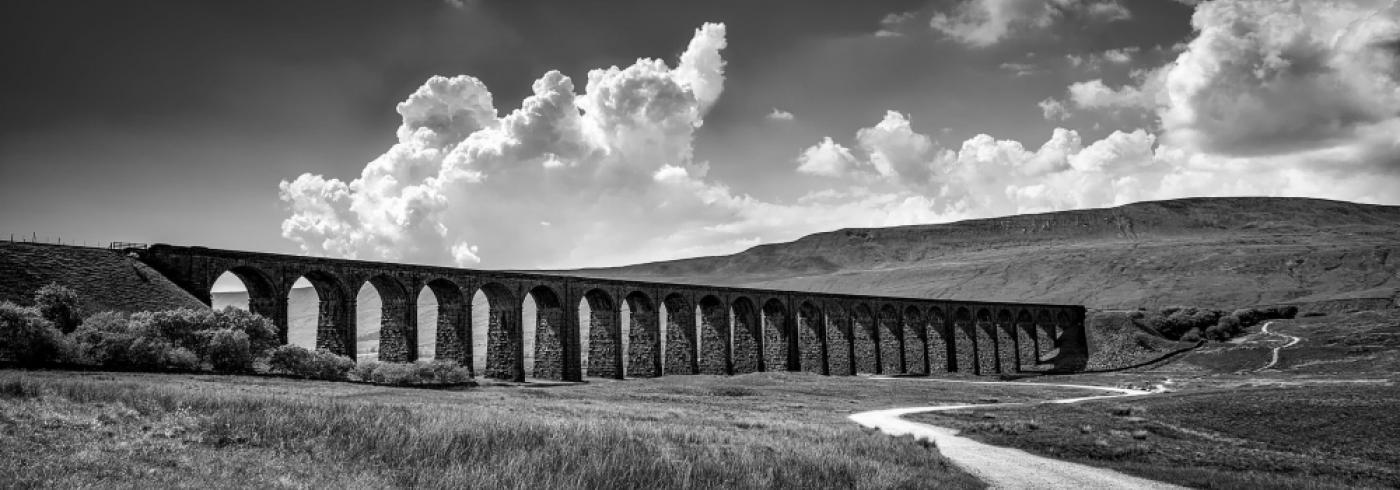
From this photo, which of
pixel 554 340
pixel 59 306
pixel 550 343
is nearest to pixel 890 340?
pixel 554 340

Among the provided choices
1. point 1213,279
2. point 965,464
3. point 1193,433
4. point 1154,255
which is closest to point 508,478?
point 965,464

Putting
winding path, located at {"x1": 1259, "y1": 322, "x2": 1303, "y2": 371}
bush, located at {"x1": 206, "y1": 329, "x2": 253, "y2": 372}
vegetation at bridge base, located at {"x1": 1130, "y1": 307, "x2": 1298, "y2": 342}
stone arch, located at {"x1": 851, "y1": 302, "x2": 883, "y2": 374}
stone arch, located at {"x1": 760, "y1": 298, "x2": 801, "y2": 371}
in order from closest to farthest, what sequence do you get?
bush, located at {"x1": 206, "y1": 329, "x2": 253, "y2": 372} < winding path, located at {"x1": 1259, "y1": 322, "x2": 1303, "y2": 371} < stone arch, located at {"x1": 760, "y1": 298, "x2": 801, "y2": 371} < stone arch, located at {"x1": 851, "y1": 302, "x2": 883, "y2": 374} < vegetation at bridge base, located at {"x1": 1130, "y1": 307, "x2": 1298, "y2": 342}

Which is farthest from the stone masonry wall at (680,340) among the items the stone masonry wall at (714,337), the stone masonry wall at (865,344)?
the stone masonry wall at (865,344)

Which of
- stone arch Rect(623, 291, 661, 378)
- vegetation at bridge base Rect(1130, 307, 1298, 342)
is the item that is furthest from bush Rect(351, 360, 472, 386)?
vegetation at bridge base Rect(1130, 307, 1298, 342)

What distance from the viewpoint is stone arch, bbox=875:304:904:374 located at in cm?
9038

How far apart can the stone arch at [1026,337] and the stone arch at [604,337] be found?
6781 centimetres

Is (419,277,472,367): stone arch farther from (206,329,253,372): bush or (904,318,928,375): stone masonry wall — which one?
(904,318,928,375): stone masonry wall

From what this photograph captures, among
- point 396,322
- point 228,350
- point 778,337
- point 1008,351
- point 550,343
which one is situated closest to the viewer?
point 228,350

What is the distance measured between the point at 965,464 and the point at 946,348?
8203 cm

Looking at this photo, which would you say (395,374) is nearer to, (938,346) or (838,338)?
(838,338)

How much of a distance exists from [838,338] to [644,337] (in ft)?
90.1

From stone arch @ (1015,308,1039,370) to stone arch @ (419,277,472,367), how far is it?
81709mm

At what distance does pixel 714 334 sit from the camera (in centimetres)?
7331

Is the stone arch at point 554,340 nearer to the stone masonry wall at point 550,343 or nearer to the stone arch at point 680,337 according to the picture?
the stone masonry wall at point 550,343
